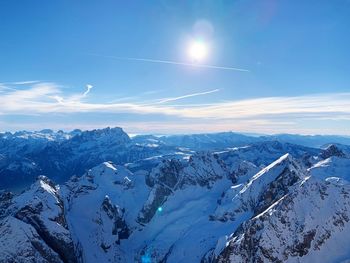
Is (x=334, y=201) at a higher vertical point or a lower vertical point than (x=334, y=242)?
higher

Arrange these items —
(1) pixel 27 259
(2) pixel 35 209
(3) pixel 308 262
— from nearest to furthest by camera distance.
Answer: (3) pixel 308 262, (1) pixel 27 259, (2) pixel 35 209

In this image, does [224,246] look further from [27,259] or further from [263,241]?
[27,259]

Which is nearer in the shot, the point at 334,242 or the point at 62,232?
the point at 334,242

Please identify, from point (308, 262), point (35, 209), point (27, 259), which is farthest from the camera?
point (35, 209)

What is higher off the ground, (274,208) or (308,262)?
(274,208)

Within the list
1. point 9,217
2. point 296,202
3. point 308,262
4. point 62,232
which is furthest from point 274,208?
point 9,217

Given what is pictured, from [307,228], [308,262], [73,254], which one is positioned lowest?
[73,254]

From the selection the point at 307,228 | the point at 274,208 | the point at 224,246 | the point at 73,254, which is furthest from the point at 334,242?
the point at 73,254

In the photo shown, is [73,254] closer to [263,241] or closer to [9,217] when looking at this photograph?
[9,217]

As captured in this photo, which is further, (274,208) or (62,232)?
(62,232)
